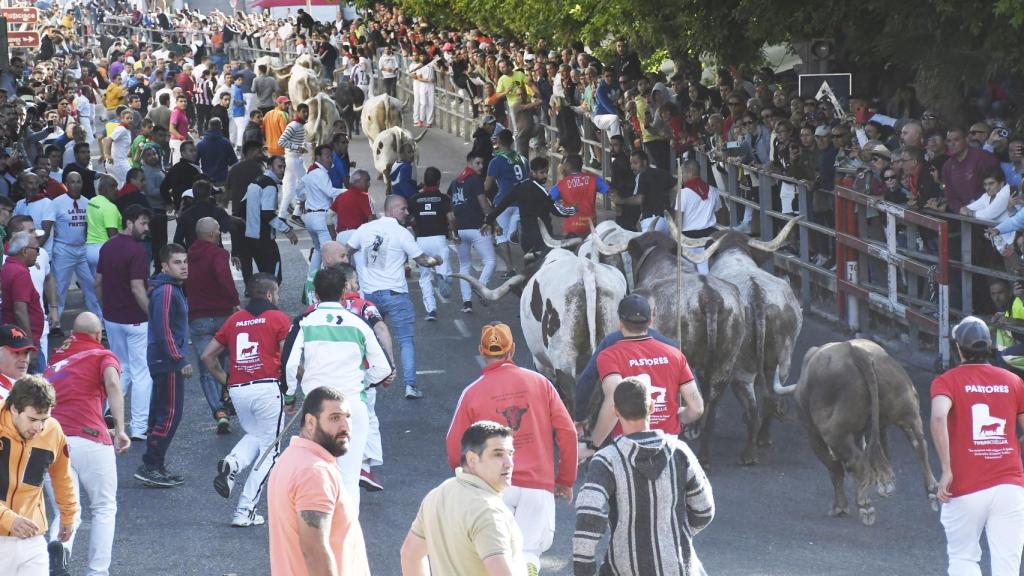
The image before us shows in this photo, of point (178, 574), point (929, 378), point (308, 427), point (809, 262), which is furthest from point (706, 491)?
point (809, 262)

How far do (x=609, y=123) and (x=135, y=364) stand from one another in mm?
12039

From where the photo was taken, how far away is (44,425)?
26.9 ft

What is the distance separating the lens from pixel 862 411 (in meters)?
10.7

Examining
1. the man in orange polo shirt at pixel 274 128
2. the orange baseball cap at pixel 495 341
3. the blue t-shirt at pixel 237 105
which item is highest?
the blue t-shirt at pixel 237 105

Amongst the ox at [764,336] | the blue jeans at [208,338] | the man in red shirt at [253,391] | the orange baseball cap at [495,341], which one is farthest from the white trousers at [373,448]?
the orange baseball cap at [495,341]

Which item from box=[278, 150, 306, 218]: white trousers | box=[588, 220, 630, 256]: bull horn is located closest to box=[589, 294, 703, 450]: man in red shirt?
box=[588, 220, 630, 256]: bull horn

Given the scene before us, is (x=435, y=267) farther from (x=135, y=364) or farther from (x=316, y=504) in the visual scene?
(x=316, y=504)

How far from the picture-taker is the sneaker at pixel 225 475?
10.7 metres

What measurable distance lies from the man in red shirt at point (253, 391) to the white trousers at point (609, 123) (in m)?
13.2

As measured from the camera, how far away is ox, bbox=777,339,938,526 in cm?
1070

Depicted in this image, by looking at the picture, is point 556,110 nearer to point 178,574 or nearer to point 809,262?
point 809,262

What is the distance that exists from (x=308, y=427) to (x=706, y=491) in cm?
169

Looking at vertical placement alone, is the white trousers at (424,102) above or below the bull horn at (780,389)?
above

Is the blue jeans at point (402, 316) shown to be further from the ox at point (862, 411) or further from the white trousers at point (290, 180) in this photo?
the white trousers at point (290, 180)
